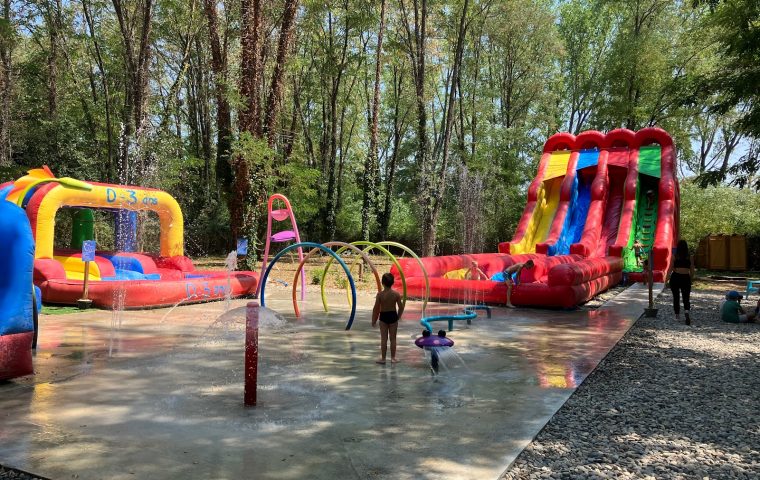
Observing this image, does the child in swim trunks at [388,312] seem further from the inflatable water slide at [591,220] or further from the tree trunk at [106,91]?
the tree trunk at [106,91]

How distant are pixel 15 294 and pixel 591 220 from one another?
15140 mm

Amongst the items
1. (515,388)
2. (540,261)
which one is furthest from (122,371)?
(540,261)

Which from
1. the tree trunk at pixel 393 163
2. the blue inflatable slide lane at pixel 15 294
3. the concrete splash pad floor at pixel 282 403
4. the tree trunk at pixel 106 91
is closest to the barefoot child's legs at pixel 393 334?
the concrete splash pad floor at pixel 282 403

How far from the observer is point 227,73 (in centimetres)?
1761

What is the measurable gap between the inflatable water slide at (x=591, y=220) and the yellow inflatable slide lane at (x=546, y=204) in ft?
0.11

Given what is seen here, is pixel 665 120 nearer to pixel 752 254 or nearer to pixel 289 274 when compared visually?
pixel 752 254

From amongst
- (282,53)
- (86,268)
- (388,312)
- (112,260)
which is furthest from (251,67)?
(388,312)

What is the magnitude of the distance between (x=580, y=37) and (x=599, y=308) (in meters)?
27.4

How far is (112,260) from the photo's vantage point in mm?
12492

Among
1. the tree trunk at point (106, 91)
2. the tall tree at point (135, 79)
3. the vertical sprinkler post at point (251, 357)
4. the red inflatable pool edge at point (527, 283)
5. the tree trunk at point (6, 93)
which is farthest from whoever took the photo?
the tree trunk at point (106, 91)

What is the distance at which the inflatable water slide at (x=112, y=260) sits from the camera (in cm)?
1011

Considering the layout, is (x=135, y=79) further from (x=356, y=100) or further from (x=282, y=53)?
(x=356, y=100)

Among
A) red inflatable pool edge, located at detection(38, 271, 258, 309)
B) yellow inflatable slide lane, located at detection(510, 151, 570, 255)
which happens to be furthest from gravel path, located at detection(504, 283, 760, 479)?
yellow inflatable slide lane, located at detection(510, 151, 570, 255)

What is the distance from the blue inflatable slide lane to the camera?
4.89 metres
